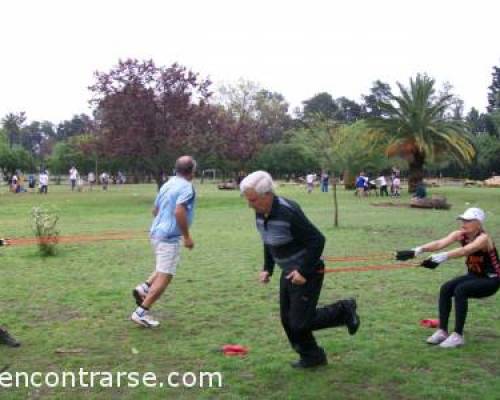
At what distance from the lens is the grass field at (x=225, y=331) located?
4656 millimetres

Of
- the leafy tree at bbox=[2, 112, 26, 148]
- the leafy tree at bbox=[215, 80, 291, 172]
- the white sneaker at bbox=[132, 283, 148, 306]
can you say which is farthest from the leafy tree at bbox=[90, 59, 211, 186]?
the leafy tree at bbox=[2, 112, 26, 148]

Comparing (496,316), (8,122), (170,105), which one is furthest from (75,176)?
(8,122)

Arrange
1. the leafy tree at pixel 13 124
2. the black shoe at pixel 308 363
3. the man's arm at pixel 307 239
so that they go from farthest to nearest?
1. the leafy tree at pixel 13 124
2. the black shoe at pixel 308 363
3. the man's arm at pixel 307 239

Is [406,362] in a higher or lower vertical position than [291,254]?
lower

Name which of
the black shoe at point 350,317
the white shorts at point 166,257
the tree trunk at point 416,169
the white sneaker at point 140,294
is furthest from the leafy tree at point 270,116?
the black shoe at point 350,317

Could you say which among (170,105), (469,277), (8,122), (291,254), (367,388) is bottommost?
(367,388)

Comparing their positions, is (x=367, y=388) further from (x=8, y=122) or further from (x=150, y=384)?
(x=8, y=122)

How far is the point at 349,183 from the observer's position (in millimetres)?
45375

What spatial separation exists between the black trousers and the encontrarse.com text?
0.70m

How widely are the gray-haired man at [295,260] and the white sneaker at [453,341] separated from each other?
112 centimetres

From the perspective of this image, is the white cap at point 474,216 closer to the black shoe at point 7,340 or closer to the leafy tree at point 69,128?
the black shoe at point 7,340

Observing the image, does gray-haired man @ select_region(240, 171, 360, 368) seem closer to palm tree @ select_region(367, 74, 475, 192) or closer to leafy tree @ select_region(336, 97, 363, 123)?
palm tree @ select_region(367, 74, 475, 192)

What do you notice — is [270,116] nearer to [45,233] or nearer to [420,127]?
[420,127]

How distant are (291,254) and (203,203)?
81.9 feet
